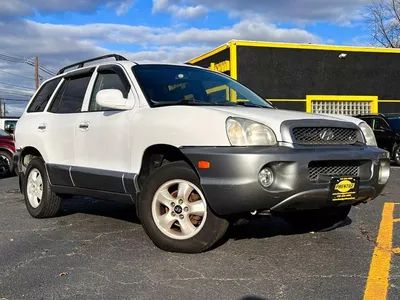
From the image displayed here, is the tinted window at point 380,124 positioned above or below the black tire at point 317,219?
above

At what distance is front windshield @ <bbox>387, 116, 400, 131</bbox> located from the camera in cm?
1453

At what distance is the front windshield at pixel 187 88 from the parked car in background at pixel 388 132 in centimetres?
993

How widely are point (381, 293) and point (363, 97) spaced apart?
20624mm

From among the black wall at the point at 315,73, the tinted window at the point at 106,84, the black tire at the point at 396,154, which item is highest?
the black wall at the point at 315,73

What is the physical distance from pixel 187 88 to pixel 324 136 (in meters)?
1.55

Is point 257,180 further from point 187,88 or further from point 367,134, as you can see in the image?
point 187,88

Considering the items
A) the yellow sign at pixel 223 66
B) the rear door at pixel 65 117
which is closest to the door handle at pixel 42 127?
the rear door at pixel 65 117

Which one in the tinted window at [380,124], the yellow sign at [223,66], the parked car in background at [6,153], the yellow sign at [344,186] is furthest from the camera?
the yellow sign at [223,66]

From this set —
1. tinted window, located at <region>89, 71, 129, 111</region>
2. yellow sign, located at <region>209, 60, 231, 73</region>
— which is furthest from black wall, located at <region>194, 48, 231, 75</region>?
tinted window, located at <region>89, 71, 129, 111</region>

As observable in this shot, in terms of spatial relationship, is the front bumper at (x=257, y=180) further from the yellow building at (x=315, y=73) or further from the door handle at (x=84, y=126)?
the yellow building at (x=315, y=73)

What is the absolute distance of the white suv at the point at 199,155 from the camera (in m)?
3.86

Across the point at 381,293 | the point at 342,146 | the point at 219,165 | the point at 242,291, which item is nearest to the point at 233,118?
the point at 219,165

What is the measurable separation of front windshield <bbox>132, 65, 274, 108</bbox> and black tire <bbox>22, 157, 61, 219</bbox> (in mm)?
1963

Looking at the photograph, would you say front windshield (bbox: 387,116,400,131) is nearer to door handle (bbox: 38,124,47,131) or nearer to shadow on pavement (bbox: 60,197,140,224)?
shadow on pavement (bbox: 60,197,140,224)
